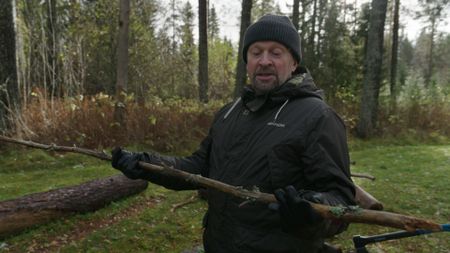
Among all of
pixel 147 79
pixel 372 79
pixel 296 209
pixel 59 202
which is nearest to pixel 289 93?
pixel 296 209

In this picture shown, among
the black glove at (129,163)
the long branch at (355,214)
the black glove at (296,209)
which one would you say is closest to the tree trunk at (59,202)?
the black glove at (129,163)

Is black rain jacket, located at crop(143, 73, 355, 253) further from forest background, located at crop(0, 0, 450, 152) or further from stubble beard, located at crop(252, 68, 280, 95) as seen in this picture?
forest background, located at crop(0, 0, 450, 152)

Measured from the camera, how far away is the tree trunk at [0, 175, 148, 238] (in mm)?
5254

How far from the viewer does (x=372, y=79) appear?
1410cm

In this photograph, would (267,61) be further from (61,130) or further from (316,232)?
(61,130)

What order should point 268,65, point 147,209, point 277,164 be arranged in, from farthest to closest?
1. point 147,209
2. point 268,65
3. point 277,164

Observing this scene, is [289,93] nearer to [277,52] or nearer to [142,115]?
[277,52]

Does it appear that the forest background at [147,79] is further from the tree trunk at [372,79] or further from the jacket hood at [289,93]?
the jacket hood at [289,93]

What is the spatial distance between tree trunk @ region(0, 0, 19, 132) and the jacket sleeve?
28.1 feet

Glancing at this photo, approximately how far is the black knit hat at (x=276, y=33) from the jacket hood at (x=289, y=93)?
0.21 metres

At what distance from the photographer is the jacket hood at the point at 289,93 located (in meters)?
2.26

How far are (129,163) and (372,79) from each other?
12835 millimetres

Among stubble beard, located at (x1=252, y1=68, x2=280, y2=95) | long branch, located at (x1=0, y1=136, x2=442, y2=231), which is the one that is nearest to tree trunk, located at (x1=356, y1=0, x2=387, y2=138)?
stubble beard, located at (x1=252, y1=68, x2=280, y2=95)

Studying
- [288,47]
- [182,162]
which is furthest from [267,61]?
[182,162]
